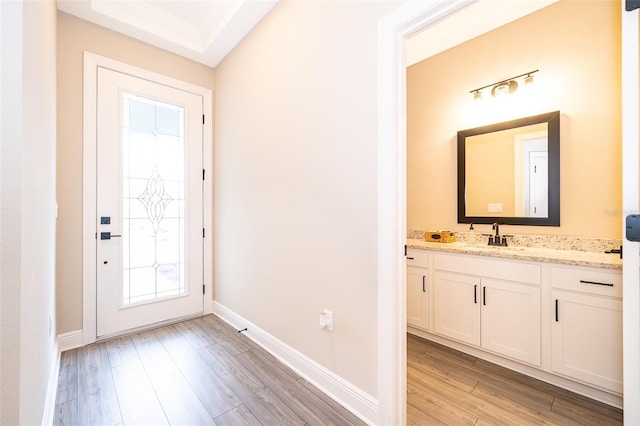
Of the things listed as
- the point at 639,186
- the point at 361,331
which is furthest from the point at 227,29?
the point at 639,186

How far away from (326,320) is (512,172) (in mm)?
2139

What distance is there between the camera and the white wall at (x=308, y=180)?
1529mm

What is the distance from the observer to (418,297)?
2529mm

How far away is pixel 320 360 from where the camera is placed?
1.80 m


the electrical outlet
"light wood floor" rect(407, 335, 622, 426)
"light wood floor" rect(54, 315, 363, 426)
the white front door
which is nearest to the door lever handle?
the white front door

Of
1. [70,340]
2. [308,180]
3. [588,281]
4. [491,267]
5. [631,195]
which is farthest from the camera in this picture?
[70,340]

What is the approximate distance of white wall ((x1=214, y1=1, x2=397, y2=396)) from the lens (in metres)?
1.53

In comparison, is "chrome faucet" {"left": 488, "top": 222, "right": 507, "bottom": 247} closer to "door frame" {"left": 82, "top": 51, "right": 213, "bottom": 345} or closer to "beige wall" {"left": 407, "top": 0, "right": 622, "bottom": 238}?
"beige wall" {"left": 407, "top": 0, "right": 622, "bottom": 238}

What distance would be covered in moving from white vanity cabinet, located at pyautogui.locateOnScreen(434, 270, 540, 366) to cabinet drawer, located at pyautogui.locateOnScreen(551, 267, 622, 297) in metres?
0.16

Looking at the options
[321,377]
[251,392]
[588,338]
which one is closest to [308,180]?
[321,377]

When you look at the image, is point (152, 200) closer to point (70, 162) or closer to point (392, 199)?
point (70, 162)

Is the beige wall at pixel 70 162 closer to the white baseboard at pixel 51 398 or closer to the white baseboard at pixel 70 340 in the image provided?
the white baseboard at pixel 70 340

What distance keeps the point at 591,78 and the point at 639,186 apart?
158 centimetres

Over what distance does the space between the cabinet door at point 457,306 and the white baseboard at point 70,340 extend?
10.2ft
